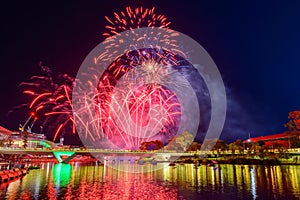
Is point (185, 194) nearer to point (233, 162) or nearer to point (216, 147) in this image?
point (233, 162)

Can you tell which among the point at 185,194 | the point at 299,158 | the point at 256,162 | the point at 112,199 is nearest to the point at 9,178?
the point at 112,199

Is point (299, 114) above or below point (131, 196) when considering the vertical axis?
above

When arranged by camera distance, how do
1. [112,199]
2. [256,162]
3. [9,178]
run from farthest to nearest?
[256,162], [9,178], [112,199]

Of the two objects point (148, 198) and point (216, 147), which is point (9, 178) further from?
point (216, 147)

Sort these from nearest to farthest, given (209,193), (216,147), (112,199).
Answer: (112,199) → (209,193) → (216,147)

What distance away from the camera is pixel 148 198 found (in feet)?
91.4

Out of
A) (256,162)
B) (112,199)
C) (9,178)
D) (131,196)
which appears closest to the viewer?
(112,199)

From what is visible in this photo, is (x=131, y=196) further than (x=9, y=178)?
No

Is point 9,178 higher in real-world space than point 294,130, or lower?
lower

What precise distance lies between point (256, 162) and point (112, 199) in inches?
3491

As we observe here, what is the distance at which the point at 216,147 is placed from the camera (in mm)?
144250

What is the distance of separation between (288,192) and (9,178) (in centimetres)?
4489

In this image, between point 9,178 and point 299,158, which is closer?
point 9,178

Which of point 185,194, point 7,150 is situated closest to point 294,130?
point 185,194
